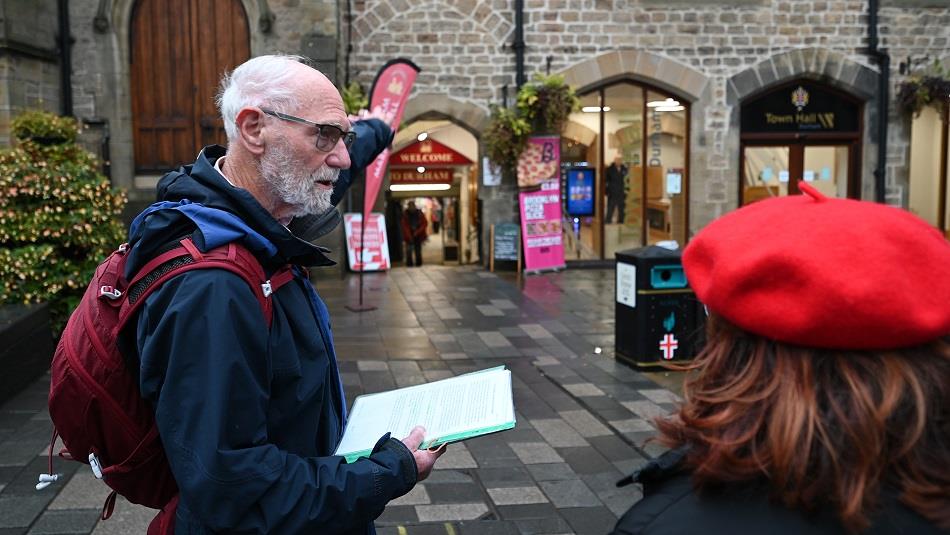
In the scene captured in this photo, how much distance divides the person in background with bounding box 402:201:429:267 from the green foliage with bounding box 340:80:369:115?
5.00 meters

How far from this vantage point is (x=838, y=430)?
1326 mm

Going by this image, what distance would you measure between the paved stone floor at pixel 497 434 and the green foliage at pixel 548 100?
342 cm

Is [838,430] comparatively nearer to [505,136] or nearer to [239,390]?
[239,390]

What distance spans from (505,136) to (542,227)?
1.57m

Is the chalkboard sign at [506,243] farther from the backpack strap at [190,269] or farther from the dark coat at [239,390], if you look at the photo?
the backpack strap at [190,269]

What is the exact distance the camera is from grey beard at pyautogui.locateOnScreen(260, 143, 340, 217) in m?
2.18

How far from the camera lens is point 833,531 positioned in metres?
1.31

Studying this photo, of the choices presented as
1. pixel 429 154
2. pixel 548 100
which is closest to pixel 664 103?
pixel 548 100

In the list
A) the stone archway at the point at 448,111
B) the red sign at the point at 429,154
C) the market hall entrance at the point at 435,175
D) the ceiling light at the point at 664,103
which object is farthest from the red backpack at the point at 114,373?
the red sign at the point at 429,154

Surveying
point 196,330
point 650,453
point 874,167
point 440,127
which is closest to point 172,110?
point 440,127

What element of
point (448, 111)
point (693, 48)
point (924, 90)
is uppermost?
point (693, 48)

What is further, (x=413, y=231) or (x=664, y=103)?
(x=413, y=231)

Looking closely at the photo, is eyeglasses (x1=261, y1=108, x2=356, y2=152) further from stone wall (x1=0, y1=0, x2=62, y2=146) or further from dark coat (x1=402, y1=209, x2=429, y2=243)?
dark coat (x1=402, y1=209, x2=429, y2=243)

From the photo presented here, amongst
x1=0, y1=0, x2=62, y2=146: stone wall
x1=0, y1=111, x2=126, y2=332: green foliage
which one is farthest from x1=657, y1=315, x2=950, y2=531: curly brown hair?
x1=0, y1=0, x2=62, y2=146: stone wall
